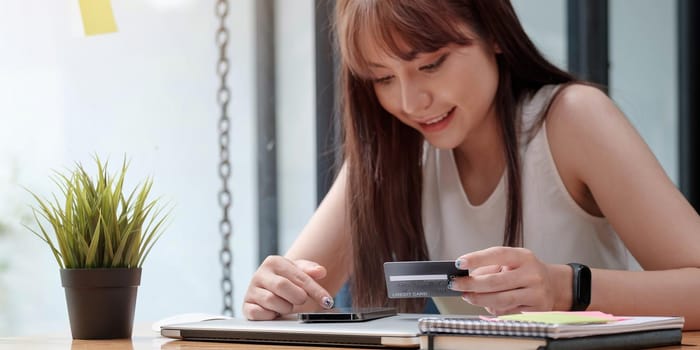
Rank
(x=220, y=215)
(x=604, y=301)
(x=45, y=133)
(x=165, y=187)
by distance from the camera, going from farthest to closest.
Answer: (x=220, y=215) < (x=165, y=187) < (x=45, y=133) < (x=604, y=301)

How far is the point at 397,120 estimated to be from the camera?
189 cm

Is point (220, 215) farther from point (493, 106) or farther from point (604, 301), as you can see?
point (604, 301)

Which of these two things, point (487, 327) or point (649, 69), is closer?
point (487, 327)

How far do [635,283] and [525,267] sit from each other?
250 mm

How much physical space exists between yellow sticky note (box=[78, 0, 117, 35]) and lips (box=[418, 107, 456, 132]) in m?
0.55

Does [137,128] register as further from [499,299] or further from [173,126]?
[499,299]

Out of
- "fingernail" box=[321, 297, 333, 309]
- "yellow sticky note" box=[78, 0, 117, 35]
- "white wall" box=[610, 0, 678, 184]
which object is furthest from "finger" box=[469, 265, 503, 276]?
"white wall" box=[610, 0, 678, 184]

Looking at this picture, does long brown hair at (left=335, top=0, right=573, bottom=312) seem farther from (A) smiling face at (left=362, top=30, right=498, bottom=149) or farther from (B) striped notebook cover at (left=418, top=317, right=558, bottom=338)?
(B) striped notebook cover at (left=418, top=317, right=558, bottom=338)

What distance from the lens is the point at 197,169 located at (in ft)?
8.30

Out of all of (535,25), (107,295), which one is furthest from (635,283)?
(535,25)

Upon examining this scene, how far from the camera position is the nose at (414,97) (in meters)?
1.70

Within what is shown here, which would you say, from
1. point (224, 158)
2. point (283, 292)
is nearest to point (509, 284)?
point (283, 292)

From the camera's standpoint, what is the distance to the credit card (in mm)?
1176

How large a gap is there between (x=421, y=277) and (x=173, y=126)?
1.40 meters
